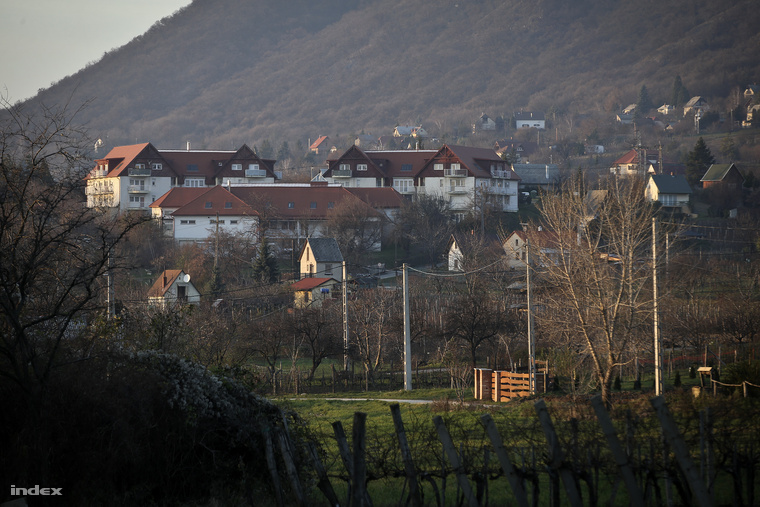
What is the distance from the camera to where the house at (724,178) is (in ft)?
287

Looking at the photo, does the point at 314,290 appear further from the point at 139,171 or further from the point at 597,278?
the point at 139,171

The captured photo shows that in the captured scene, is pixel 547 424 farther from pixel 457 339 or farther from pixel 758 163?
pixel 758 163

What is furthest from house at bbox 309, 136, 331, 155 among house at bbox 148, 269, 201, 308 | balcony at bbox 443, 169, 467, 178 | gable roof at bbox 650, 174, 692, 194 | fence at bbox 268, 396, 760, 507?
fence at bbox 268, 396, 760, 507

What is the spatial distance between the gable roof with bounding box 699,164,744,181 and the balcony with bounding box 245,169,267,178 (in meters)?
52.4

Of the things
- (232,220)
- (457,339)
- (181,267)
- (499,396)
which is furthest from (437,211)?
(499,396)

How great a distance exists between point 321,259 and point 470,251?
34.5 feet

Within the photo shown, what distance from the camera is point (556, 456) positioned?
8211mm

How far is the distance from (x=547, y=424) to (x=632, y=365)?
23985 mm

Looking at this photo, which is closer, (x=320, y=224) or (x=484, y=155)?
(x=320, y=224)

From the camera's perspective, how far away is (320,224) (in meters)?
70.8

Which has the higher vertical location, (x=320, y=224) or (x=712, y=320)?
(x=320, y=224)

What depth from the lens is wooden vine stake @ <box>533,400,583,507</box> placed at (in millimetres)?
7977

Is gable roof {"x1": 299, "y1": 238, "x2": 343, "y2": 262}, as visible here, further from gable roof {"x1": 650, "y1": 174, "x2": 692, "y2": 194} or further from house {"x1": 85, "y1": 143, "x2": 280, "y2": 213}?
gable roof {"x1": 650, "y1": 174, "x2": 692, "y2": 194}

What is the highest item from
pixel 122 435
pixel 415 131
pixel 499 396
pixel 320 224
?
pixel 415 131
